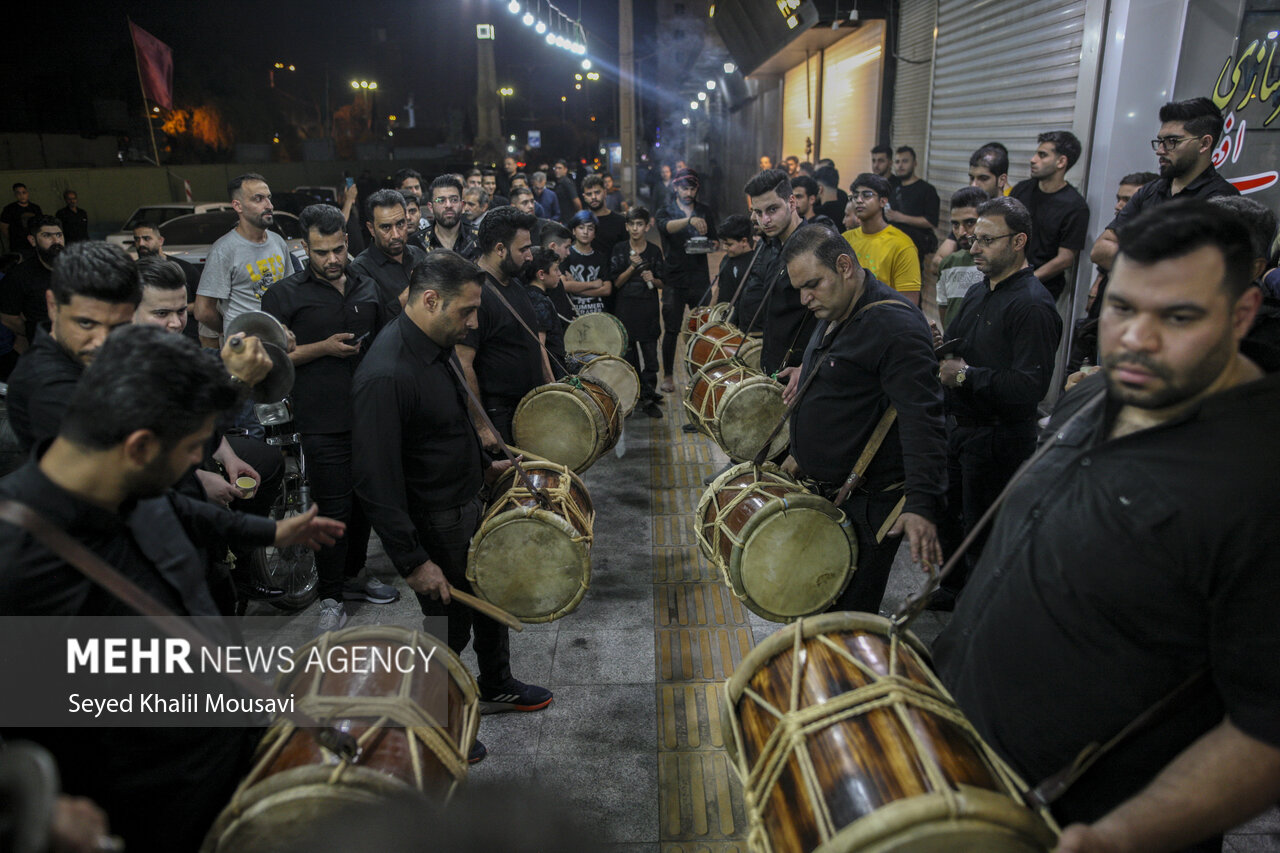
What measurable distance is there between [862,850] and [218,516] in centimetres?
192

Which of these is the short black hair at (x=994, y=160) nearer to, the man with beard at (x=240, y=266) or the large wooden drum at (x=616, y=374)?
the large wooden drum at (x=616, y=374)

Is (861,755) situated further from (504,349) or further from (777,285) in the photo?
(777,285)

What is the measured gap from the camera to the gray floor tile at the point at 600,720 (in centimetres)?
335

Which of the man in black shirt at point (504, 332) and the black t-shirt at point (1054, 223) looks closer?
the man in black shirt at point (504, 332)

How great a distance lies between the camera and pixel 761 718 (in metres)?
2.06

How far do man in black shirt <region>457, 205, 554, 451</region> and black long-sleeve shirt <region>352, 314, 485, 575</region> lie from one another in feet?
4.23

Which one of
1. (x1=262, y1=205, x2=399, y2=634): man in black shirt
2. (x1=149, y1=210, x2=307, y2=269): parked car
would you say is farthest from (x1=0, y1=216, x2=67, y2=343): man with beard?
(x1=149, y1=210, x2=307, y2=269): parked car

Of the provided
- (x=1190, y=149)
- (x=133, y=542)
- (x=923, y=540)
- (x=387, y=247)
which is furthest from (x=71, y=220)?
(x=1190, y=149)

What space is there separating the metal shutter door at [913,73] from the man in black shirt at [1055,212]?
4.73m

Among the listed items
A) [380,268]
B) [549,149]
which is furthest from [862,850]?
[549,149]

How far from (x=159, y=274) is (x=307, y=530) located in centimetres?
172

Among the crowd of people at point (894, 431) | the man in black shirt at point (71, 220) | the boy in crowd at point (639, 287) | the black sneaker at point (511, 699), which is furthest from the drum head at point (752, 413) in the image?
the man in black shirt at point (71, 220)

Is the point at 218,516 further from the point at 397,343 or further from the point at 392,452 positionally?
the point at 397,343

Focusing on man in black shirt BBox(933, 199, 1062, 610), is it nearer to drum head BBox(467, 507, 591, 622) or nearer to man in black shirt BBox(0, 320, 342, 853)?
drum head BBox(467, 507, 591, 622)
